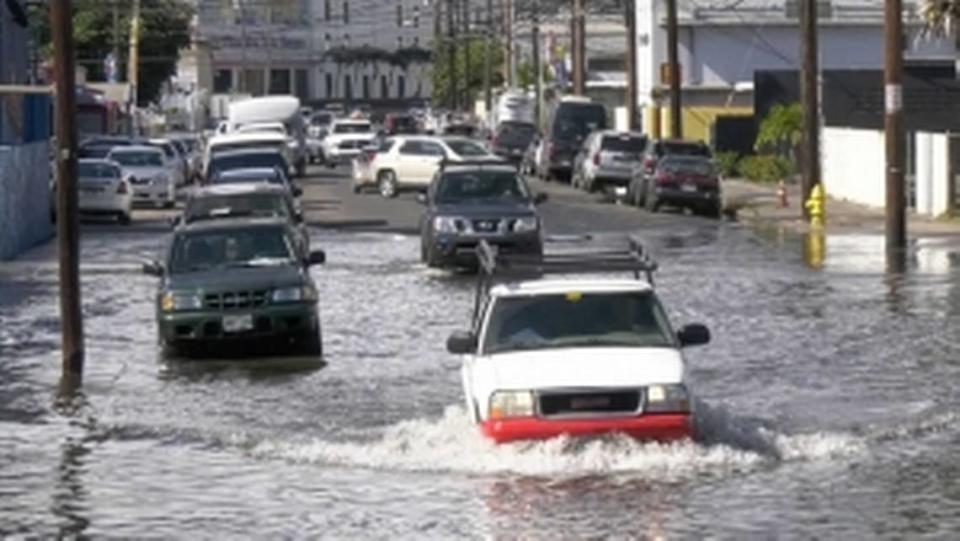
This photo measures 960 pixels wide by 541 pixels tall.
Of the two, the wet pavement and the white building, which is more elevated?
the white building

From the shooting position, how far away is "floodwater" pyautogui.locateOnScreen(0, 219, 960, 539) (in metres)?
17.0

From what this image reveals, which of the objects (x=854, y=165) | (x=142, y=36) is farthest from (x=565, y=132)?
(x=142, y=36)

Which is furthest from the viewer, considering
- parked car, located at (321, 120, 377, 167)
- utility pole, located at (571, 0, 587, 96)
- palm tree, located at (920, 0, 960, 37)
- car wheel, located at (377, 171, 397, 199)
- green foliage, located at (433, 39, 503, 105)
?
green foliage, located at (433, 39, 503, 105)

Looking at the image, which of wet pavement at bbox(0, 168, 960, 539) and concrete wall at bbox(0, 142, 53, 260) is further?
concrete wall at bbox(0, 142, 53, 260)

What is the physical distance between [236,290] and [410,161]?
3921cm

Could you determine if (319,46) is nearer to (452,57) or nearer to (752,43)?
(452,57)

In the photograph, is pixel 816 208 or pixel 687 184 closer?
pixel 816 208

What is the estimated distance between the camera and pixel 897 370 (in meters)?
26.2

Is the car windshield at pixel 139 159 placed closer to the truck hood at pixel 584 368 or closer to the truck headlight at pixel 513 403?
the truck hood at pixel 584 368

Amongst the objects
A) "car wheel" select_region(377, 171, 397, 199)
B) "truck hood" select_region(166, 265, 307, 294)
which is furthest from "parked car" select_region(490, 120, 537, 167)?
"truck hood" select_region(166, 265, 307, 294)

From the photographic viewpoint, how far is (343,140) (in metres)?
94.5

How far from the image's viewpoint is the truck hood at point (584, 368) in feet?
60.8

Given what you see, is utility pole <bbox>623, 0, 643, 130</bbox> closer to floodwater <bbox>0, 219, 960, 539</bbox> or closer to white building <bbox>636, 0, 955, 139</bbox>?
white building <bbox>636, 0, 955, 139</bbox>

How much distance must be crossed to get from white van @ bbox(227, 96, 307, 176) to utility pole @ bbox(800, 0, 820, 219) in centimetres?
3045
